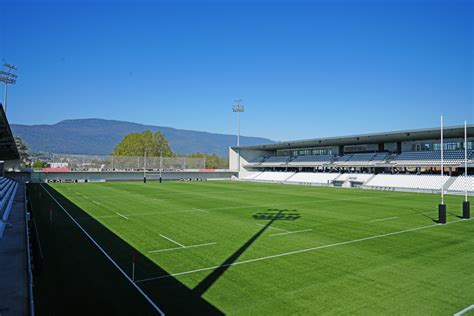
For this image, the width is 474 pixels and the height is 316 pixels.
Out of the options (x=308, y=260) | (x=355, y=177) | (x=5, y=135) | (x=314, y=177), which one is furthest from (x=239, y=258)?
(x=314, y=177)

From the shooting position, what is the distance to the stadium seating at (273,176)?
6732cm

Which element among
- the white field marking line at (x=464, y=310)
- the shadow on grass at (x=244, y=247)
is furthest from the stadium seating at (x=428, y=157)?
the white field marking line at (x=464, y=310)

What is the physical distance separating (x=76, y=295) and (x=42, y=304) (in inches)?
31.1

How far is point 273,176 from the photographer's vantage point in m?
70.1

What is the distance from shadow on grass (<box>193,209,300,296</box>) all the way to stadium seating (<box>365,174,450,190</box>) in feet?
93.1

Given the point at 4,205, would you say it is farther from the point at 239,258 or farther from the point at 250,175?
the point at 250,175

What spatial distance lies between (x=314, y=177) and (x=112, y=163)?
41.7 metres

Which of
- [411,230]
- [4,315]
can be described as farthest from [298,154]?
[4,315]

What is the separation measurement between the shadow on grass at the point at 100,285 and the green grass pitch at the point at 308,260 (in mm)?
188

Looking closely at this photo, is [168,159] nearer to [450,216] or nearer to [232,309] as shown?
[450,216]

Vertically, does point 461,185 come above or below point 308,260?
above

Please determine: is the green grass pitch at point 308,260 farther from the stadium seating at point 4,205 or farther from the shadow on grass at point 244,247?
the stadium seating at point 4,205

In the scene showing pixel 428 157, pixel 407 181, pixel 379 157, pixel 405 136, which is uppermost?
pixel 405 136

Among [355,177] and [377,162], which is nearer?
[377,162]
